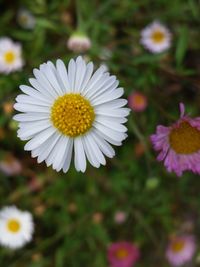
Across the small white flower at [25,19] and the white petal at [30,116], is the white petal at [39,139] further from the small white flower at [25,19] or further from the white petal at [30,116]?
the small white flower at [25,19]

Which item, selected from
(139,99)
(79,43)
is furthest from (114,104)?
(139,99)

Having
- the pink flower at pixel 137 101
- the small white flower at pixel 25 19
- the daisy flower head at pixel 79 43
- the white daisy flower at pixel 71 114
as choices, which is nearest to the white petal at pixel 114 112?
the white daisy flower at pixel 71 114

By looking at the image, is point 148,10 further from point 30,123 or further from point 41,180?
point 30,123

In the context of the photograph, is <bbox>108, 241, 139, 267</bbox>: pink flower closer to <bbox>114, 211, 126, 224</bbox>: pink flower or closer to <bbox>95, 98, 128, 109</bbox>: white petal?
<bbox>114, 211, 126, 224</bbox>: pink flower

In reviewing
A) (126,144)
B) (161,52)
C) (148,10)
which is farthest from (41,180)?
(148,10)

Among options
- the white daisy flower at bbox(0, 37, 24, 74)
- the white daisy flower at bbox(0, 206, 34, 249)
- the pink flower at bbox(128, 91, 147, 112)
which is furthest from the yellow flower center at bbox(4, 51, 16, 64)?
the white daisy flower at bbox(0, 206, 34, 249)

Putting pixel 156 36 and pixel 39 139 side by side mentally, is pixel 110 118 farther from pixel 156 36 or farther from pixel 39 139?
pixel 156 36
